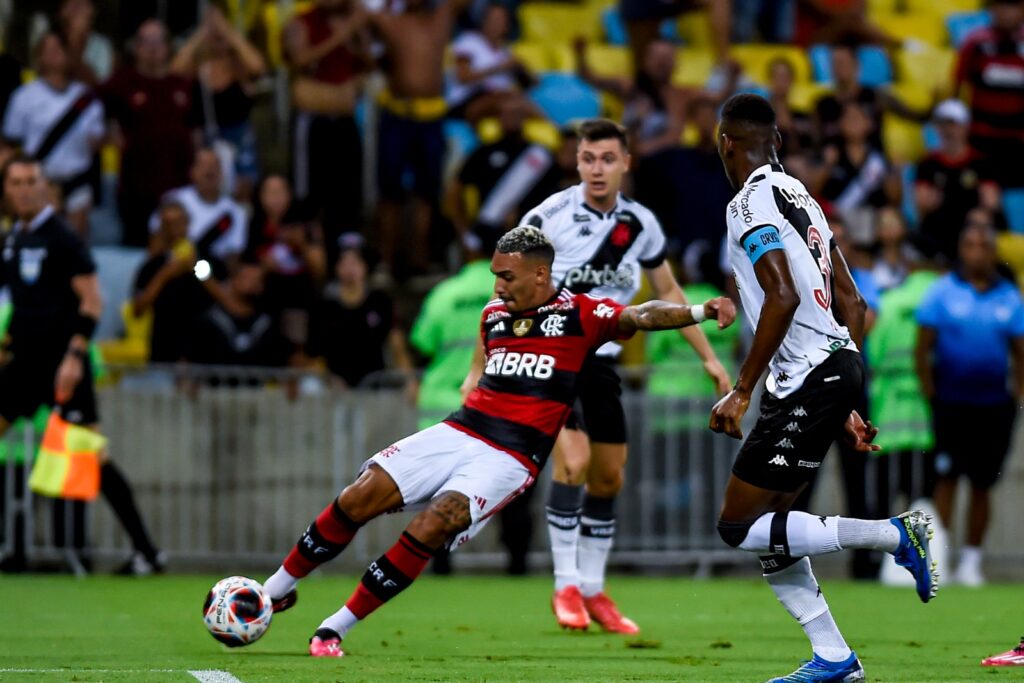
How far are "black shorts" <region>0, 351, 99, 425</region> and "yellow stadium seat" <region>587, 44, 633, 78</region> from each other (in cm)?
845

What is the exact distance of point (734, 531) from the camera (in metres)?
7.87

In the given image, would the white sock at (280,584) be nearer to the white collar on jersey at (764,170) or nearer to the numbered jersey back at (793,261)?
the numbered jersey back at (793,261)

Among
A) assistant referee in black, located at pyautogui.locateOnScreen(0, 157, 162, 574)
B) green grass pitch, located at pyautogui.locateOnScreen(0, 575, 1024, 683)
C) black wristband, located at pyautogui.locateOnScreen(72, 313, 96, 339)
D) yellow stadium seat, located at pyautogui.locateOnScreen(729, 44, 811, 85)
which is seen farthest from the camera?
yellow stadium seat, located at pyautogui.locateOnScreen(729, 44, 811, 85)

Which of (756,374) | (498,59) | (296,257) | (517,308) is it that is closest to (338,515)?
(517,308)

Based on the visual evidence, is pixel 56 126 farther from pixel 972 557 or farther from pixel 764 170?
pixel 764 170

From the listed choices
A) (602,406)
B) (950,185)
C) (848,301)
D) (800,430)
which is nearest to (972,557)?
(950,185)

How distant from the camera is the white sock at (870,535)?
7.80m

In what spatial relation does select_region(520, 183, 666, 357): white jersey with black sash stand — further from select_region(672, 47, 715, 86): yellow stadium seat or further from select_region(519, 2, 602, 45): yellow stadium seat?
select_region(519, 2, 602, 45): yellow stadium seat

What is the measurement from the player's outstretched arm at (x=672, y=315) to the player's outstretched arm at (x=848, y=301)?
46 centimetres

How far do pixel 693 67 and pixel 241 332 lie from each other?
7229 mm

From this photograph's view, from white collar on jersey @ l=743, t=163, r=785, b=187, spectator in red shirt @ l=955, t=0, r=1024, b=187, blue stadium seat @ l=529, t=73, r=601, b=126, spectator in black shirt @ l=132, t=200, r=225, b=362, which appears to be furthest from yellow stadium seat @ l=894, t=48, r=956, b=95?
white collar on jersey @ l=743, t=163, r=785, b=187

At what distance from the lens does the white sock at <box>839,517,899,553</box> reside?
25.6 ft

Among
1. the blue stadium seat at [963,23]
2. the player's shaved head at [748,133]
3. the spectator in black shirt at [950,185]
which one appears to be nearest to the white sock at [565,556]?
the player's shaved head at [748,133]

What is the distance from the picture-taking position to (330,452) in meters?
16.4
